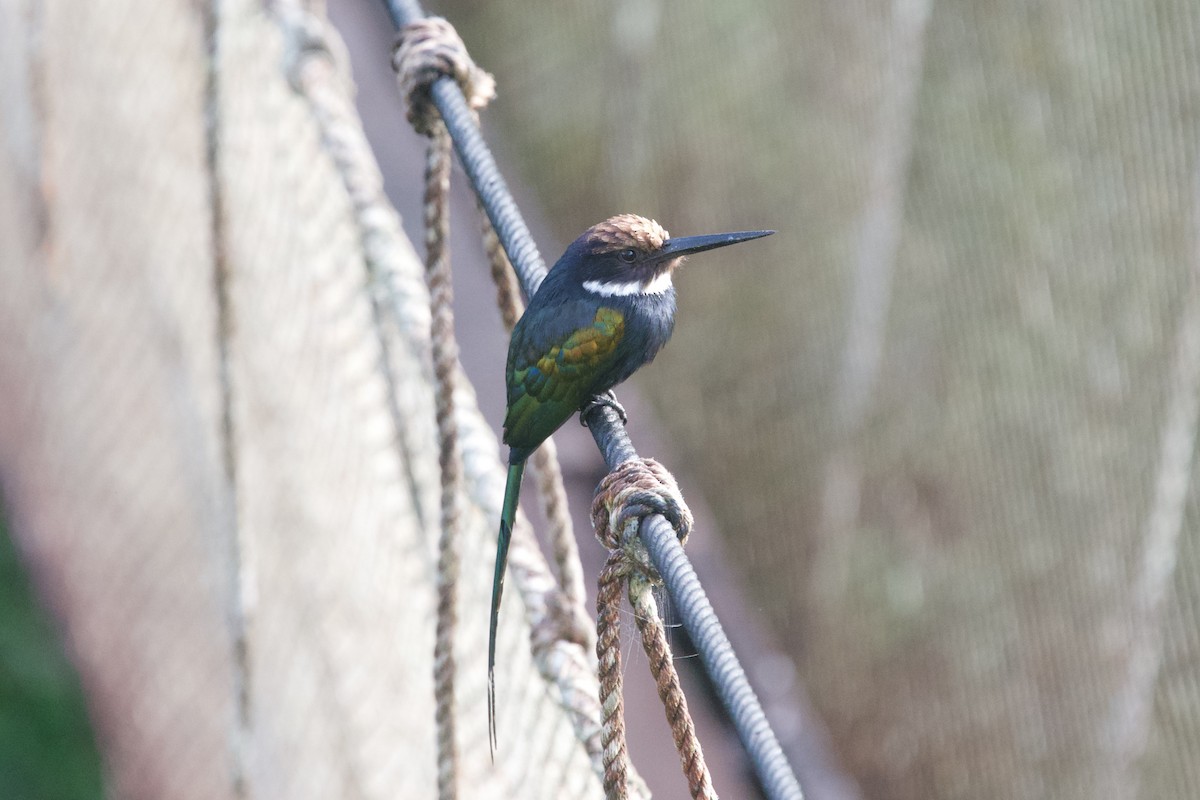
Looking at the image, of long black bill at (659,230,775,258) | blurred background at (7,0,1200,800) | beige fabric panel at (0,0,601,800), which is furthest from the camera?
blurred background at (7,0,1200,800)

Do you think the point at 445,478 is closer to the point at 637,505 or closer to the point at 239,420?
the point at 637,505

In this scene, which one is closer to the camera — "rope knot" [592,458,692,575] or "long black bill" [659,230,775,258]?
"rope knot" [592,458,692,575]

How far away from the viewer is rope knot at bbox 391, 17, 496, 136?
1125 mm

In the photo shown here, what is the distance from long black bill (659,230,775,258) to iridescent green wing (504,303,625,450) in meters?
0.08

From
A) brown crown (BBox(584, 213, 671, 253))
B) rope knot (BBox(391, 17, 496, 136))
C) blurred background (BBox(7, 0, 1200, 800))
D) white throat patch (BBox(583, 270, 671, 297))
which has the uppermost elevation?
rope knot (BBox(391, 17, 496, 136))

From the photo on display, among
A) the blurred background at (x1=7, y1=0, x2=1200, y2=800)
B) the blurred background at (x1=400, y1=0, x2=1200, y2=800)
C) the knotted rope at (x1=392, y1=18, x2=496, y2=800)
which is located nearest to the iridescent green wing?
the knotted rope at (x1=392, y1=18, x2=496, y2=800)

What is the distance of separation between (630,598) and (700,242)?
407 mm

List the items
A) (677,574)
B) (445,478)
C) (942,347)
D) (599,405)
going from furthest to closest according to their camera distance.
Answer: (942,347) < (599,405) < (445,478) < (677,574)

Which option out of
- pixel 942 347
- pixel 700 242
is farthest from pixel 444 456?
pixel 942 347

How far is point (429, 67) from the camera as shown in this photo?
1.12 m

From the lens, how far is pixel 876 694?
2.84 meters

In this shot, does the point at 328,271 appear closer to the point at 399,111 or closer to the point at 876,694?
the point at 399,111

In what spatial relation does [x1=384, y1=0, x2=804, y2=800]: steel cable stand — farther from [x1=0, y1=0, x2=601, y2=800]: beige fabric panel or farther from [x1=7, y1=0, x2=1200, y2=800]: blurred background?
[x1=7, y1=0, x2=1200, y2=800]: blurred background

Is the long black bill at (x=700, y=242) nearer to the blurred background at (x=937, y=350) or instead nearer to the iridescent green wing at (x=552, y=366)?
the iridescent green wing at (x=552, y=366)
